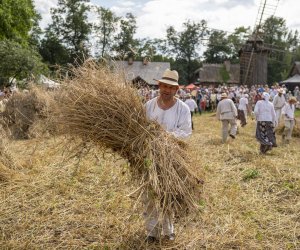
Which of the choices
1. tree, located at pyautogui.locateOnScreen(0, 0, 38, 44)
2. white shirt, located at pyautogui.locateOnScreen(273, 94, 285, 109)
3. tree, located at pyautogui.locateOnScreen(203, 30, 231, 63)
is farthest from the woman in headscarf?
tree, located at pyautogui.locateOnScreen(203, 30, 231, 63)

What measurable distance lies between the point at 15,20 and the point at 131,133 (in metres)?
29.1

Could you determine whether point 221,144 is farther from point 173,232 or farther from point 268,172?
point 173,232

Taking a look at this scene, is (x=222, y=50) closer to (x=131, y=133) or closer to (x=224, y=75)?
(x=224, y=75)

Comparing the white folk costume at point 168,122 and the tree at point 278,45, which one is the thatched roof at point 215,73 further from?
the white folk costume at point 168,122

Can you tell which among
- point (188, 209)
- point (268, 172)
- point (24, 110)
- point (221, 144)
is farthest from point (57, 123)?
point (24, 110)

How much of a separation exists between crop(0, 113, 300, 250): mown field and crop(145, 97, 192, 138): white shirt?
20 centimetres

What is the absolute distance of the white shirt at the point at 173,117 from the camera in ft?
14.5

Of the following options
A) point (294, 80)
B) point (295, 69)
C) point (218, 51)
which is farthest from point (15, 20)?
point (218, 51)

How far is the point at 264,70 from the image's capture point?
39.6m

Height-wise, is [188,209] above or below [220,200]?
above

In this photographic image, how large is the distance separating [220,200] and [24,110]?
8.86 metres

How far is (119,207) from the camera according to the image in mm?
5453

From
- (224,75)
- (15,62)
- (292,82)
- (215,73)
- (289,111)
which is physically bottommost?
(289,111)

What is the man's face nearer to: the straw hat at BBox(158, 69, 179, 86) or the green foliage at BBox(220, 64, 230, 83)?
the straw hat at BBox(158, 69, 179, 86)
